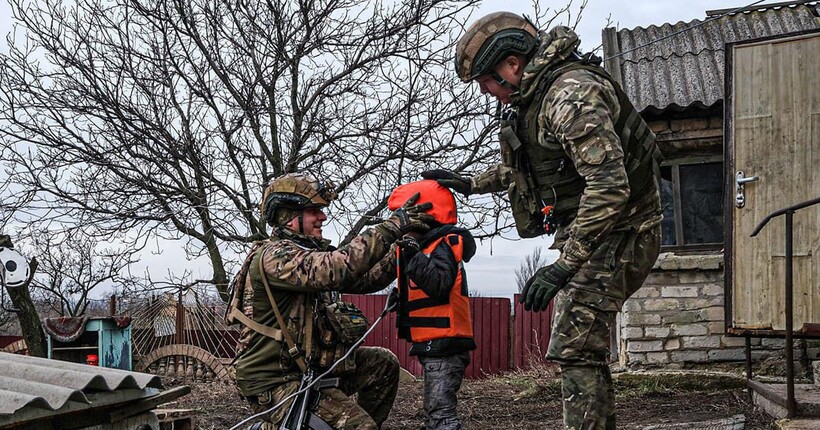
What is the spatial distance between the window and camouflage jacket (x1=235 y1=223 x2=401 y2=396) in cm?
453

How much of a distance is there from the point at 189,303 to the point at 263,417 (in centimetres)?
763

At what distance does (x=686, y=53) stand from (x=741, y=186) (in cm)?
260

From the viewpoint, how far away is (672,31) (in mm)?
9141

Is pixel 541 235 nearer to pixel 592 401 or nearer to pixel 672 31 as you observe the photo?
pixel 592 401

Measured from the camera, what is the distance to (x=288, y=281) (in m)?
4.30

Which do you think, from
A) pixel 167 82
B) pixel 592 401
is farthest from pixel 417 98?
pixel 592 401

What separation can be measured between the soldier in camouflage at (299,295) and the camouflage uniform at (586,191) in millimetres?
964

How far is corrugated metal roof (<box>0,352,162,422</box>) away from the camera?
11.7 feet

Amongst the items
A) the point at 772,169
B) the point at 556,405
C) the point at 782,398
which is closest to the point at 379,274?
the point at 782,398

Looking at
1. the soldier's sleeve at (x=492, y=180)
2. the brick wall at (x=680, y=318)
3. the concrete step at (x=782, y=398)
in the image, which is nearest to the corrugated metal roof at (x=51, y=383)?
the soldier's sleeve at (x=492, y=180)

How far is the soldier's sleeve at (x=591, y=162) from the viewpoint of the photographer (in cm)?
318

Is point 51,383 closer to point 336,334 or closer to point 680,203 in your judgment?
point 336,334

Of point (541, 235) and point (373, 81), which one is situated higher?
point (373, 81)

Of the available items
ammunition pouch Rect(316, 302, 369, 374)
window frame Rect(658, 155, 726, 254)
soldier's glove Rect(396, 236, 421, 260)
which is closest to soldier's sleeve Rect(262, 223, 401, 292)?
soldier's glove Rect(396, 236, 421, 260)
